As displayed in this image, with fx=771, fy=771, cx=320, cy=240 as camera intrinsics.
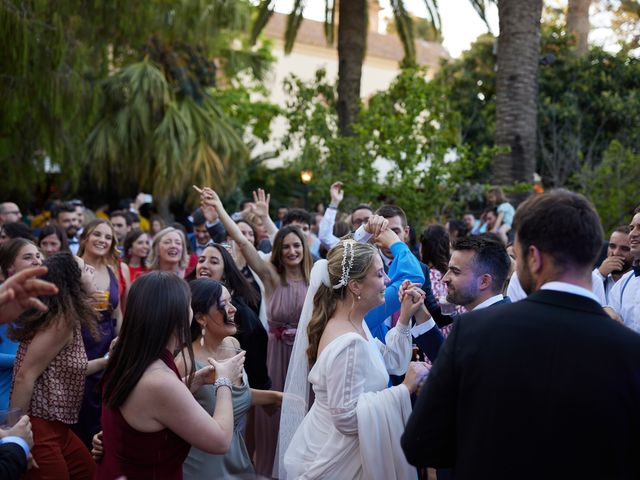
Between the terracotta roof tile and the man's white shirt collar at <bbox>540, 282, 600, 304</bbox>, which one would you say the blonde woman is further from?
the terracotta roof tile

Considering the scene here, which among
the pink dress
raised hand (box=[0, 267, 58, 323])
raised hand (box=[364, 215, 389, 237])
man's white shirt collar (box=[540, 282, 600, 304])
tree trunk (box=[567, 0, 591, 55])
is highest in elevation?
tree trunk (box=[567, 0, 591, 55])

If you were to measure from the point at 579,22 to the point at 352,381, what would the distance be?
23.3 meters

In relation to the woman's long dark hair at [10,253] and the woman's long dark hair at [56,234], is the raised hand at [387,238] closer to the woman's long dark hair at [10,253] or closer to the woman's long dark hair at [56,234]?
the woman's long dark hair at [10,253]

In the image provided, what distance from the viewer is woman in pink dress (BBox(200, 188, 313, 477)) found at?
6586 millimetres

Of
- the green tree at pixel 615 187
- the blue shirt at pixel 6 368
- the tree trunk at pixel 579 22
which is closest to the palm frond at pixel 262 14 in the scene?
the green tree at pixel 615 187

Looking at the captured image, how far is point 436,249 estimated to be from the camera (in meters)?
7.04

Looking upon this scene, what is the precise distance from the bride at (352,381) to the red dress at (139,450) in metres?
0.79

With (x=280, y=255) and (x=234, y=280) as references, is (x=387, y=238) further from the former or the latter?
(x=280, y=255)

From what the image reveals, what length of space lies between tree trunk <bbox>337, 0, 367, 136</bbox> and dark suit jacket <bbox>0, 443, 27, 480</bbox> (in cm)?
1327

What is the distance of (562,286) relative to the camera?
8.40 feet

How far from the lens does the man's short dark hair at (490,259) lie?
15.1 ft

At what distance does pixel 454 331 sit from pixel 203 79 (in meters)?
19.8

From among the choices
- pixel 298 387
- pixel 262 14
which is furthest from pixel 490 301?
pixel 262 14

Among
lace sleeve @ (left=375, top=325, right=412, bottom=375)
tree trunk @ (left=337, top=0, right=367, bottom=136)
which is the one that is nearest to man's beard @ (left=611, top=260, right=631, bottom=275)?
lace sleeve @ (left=375, top=325, right=412, bottom=375)
